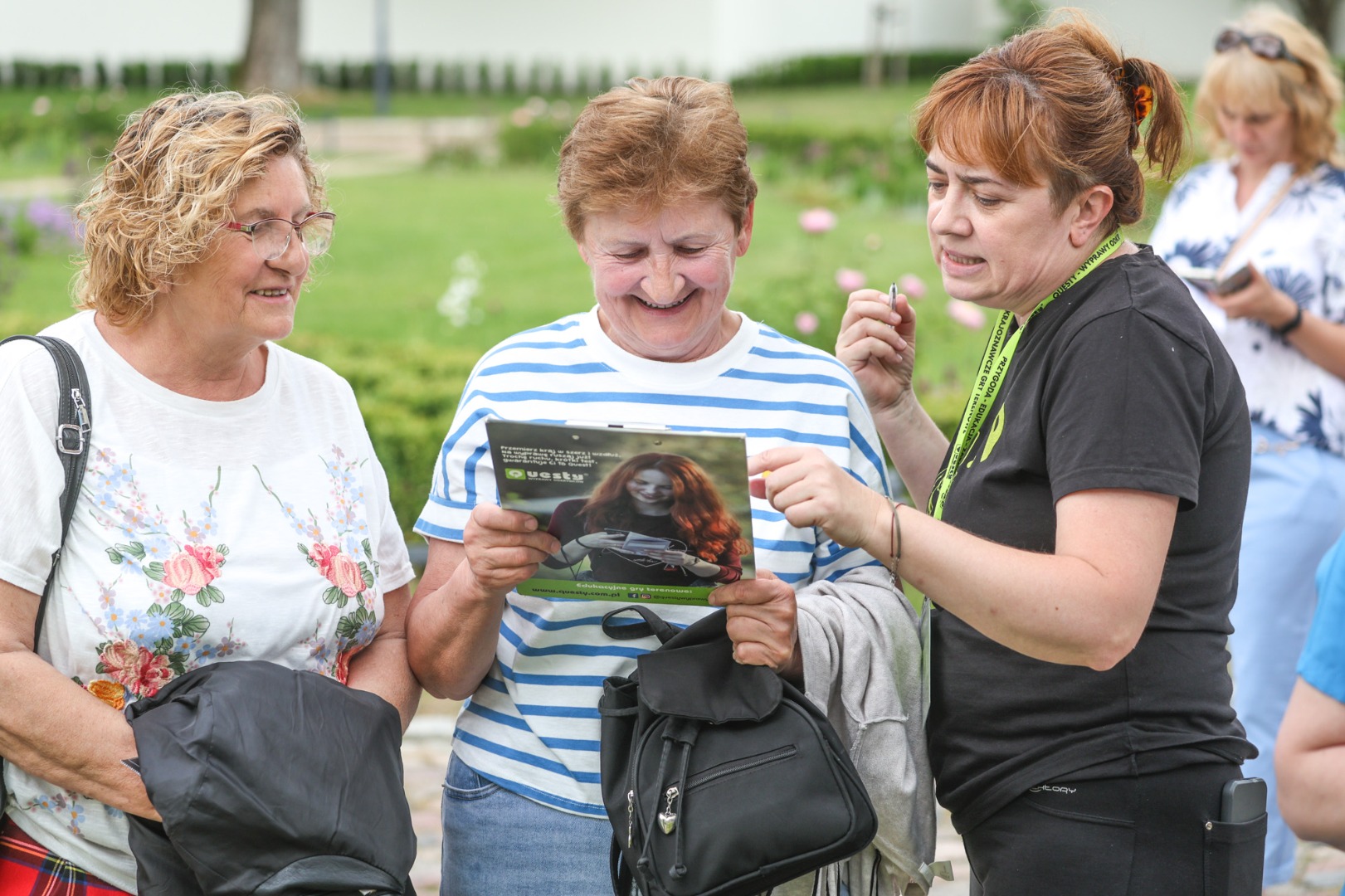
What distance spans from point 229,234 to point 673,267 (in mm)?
757

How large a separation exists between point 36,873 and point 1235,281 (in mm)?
3469

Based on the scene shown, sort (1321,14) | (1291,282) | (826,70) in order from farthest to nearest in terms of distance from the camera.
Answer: (1321,14) → (826,70) → (1291,282)

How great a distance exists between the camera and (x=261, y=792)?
1.99 m

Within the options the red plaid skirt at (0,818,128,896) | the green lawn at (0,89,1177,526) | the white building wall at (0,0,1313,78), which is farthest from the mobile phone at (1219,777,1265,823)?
the white building wall at (0,0,1313,78)

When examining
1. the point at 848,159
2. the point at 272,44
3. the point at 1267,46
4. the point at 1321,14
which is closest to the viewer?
the point at 1267,46

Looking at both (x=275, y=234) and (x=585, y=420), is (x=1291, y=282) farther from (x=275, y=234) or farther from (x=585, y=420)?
(x=275, y=234)

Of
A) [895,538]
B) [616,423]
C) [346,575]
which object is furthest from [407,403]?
[895,538]

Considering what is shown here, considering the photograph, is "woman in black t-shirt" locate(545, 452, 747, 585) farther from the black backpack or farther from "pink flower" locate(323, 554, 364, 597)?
"pink flower" locate(323, 554, 364, 597)

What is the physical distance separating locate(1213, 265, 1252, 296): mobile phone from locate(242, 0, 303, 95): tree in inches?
730

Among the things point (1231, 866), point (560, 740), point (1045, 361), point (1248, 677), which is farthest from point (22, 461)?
point (1248, 677)

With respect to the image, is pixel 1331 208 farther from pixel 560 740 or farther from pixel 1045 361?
pixel 560 740

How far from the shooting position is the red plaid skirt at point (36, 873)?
2.11 metres

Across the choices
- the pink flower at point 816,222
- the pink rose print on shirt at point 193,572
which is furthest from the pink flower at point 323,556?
the pink flower at point 816,222

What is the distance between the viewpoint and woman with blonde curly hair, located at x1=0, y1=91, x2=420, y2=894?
2.06 meters
